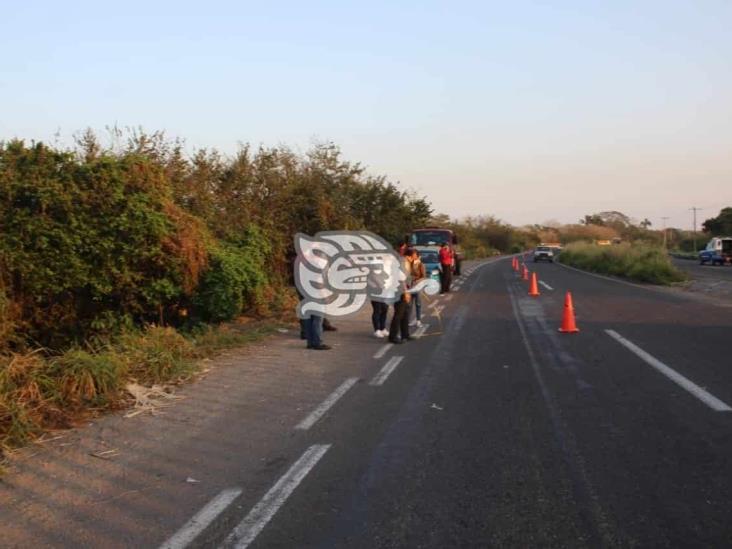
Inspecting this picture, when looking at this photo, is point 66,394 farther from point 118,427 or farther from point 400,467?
point 400,467

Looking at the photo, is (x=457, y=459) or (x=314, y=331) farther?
(x=314, y=331)

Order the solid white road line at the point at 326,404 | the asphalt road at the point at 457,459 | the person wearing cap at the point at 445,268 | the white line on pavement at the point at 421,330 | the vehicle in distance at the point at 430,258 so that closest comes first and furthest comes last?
the asphalt road at the point at 457,459 < the solid white road line at the point at 326,404 < the white line on pavement at the point at 421,330 < the person wearing cap at the point at 445,268 < the vehicle in distance at the point at 430,258

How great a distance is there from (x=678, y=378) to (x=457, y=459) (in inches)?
180

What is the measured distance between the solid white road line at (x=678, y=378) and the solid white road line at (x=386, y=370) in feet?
11.8

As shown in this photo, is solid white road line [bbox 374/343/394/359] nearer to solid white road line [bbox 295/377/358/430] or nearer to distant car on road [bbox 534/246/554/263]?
solid white road line [bbox 295/377/358/430]

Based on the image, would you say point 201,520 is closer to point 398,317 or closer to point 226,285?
point 398,317

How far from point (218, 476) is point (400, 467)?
143cm

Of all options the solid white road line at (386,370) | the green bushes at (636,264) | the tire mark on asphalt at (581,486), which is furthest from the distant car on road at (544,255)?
the tire mark on asphalt at (581,486)

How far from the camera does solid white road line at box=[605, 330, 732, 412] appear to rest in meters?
7.70

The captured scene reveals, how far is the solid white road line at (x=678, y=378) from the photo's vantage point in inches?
303

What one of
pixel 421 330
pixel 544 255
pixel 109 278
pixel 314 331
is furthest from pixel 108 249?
pixel 544 255

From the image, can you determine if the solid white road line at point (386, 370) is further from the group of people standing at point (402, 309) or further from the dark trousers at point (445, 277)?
the dark trousers at point (445, 277)

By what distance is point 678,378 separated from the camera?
922 cm

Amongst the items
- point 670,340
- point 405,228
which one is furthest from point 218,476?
point 405,228
